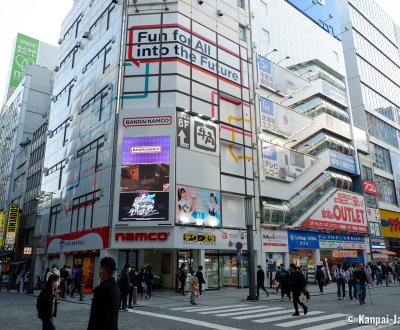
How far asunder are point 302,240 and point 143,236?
15339 mm

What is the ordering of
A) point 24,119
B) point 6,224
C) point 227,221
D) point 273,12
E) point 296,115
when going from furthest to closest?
point 24,119
point 6,224
point 273,12
point 296,115
point 227,221

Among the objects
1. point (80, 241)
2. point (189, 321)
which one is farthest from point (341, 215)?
point (189, 321)

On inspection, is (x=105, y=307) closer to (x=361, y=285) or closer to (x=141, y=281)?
(x=361, y=285)

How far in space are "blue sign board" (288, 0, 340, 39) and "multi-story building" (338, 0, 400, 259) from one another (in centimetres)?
405

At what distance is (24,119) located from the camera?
54125 millimetres

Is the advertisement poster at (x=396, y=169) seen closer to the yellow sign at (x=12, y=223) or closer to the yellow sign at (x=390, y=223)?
the yellow sign at (x=390, y=223)

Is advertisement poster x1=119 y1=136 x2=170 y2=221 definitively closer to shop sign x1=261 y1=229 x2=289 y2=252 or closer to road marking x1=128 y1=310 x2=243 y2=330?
road marking x1=128 y1=310 x2=243 y2=330

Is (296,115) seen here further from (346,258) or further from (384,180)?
(384,180)

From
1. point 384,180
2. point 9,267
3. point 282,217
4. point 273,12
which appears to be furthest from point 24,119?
point 384,180

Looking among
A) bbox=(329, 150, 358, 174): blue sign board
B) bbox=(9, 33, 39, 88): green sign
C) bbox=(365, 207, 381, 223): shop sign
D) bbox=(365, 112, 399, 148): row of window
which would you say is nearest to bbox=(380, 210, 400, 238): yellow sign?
bbox=(365, 207, 381, 223): shop sign

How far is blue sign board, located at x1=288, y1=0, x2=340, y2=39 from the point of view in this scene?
142 feet

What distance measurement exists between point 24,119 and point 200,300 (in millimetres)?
46737

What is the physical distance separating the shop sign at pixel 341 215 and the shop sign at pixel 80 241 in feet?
56.9

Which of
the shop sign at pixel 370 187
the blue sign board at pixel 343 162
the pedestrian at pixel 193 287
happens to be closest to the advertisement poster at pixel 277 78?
the blue sign board at pixel 343 162
